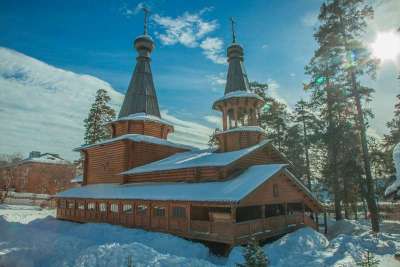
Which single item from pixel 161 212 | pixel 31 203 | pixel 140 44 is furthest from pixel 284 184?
pixel 31 203

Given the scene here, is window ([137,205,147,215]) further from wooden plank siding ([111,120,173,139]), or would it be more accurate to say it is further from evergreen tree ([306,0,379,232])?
evergreen tree ([306,0,379,232])

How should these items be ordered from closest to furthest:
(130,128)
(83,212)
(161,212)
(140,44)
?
(161,212) < (83,212) < (130,128) < (140,44)

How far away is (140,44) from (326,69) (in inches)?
719

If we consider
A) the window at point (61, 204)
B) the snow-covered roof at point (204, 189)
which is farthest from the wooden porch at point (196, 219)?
the window at point (61, 204)

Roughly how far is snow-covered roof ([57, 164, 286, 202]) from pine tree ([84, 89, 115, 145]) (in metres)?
21.9

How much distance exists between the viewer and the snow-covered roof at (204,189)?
1308 cm

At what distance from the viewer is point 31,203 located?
44375 mm

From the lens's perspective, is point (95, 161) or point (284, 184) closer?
point (284, 184)

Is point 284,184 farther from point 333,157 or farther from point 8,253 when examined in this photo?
point 8,253

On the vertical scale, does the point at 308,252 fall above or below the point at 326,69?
below

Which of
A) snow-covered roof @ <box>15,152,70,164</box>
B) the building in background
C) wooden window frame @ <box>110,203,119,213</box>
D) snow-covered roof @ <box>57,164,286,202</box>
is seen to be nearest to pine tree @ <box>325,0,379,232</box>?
snow-covered roof @ <box>57,164,286,202</box>

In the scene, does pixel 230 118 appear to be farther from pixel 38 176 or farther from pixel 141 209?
pixel 38 176

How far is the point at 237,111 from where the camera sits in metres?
20.2

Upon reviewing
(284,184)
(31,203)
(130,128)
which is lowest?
(31,203)
